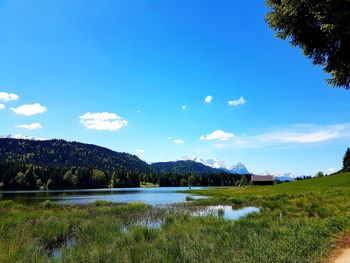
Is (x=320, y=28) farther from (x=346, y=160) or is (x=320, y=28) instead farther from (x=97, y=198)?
(x=346, y=160)

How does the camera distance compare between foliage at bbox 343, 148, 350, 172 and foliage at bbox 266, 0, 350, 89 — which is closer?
foliage at bbox 266, 0, 350, 89

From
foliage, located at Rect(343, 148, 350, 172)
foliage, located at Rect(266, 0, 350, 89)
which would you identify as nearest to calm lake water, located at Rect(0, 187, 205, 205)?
foliage, located at Rect(266, 0, 350, 89)

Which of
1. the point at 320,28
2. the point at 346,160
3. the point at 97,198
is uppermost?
the point at 346,160

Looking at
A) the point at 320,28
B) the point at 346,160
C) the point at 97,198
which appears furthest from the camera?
the point at 346,160

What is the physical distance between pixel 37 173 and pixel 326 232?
170043mm

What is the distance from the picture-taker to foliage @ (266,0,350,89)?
1169cm

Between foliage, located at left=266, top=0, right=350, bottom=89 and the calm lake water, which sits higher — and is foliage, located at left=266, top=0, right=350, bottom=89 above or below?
above

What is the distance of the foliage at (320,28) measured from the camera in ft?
38.3

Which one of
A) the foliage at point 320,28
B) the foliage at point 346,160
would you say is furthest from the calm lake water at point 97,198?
the foliage at point 346,160

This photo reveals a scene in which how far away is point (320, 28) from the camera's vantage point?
12.8 metres

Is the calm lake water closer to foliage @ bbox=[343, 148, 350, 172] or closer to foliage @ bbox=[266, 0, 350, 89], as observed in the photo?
foliage @ bbox=[266, 0, 350, 89]

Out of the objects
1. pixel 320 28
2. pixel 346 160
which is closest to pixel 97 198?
pixel 320 28

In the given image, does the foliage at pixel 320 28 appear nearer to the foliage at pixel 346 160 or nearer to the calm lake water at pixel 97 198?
the calm lake water at pixel 97 198

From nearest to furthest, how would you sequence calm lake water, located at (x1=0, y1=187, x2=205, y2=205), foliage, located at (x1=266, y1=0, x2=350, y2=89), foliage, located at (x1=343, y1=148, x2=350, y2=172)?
foliage, located at (x1=266, y1=0, x2=350, y2=89), calm lake water, located at (x1=0, y1=187, x2=205, y2=205), foliage, located at (x1=343, y1=148, x2=350, y2=172)
